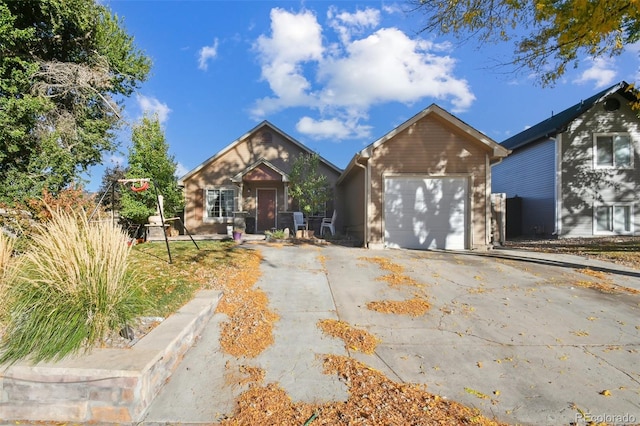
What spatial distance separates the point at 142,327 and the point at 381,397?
8.50 ft

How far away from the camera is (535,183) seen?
17.1m

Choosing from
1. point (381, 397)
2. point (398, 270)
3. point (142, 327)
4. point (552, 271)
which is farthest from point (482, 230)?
point (142, 327)

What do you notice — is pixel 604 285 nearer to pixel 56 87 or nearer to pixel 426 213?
pixel 426 213

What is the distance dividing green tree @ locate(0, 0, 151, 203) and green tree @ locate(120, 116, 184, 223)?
1129 mm

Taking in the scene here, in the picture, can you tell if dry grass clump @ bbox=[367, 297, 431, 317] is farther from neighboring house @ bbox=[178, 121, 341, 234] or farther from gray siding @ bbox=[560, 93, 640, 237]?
gray siding @ bbox=[560, 93, 640, 237]

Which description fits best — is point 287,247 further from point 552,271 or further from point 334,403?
point 334,403

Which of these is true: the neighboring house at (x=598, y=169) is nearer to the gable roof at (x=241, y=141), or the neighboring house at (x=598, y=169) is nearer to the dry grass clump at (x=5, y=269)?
the gable roof at (x=241, y=141)

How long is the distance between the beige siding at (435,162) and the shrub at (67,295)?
7.96 metres

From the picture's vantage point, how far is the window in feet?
54.3

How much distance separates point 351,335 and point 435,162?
7977 mm

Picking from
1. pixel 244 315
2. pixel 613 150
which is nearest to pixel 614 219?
pixel 613 150

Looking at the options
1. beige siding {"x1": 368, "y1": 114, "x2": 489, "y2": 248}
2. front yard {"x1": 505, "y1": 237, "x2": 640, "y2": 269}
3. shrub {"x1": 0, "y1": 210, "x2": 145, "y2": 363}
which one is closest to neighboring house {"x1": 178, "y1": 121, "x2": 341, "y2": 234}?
beige siding {"x1": 368, "y1": 114, "x2": 489, "y2": 248}

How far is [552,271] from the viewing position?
7.25 m

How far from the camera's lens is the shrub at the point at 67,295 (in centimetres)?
272
